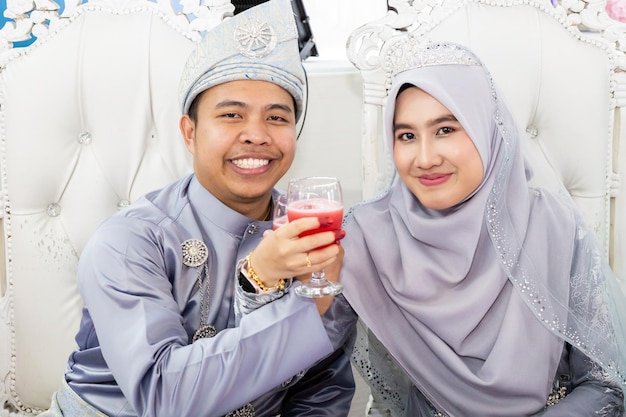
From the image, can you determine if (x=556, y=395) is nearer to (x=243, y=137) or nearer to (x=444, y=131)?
(x=444, y=131)

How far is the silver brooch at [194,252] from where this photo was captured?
1539mm

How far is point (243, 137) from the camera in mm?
1524

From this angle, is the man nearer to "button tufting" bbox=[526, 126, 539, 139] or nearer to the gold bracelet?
the gold bracelet

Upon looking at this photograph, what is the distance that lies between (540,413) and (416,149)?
65 centimetres

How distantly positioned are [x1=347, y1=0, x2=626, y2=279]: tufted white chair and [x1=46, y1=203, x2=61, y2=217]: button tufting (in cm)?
88

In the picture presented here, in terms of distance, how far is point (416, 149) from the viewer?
1.53 metres

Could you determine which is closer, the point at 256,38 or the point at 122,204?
the point at 256,38

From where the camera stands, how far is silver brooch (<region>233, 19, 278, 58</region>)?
62.1 inches

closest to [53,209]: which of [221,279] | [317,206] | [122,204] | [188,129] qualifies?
[122,204]

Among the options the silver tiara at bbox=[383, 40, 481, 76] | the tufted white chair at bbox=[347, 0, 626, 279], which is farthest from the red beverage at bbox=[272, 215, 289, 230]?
the tufted white chair at bbox=[347, 0, 626, 279]

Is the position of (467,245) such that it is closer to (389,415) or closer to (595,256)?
(595,256)

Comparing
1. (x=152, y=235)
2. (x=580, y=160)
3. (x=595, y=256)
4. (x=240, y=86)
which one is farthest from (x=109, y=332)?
(x=580, y=160)


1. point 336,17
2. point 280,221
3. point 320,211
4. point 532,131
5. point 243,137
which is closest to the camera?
point 320,211

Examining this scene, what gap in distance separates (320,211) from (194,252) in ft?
1.28
